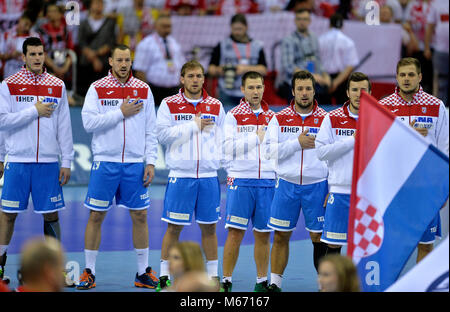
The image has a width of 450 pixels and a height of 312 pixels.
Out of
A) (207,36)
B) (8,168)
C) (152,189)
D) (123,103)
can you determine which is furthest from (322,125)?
(207,36)

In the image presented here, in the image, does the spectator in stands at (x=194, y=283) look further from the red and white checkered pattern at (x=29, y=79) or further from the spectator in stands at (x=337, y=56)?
the spectator in stands at (x=337, y=56)

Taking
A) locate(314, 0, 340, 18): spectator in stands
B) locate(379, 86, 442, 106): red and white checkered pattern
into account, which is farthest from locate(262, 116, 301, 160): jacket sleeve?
locate(314, 0, 340, 18): spectator in stands

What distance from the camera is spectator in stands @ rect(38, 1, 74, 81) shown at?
1603 cm

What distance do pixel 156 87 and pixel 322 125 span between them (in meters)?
8.43

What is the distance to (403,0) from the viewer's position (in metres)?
20.0

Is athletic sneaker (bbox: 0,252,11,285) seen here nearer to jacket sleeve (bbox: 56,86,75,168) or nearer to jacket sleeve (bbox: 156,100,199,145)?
jacket sleeve (bbox: 56,86,75,168)

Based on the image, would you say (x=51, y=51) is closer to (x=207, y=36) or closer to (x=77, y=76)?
(x=77, y=76)

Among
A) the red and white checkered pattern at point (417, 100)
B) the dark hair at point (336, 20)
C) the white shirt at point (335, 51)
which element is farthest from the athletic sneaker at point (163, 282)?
the white shirt at point (335, 51)

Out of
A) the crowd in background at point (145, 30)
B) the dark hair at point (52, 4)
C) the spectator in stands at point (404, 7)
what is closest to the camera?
the crowd in background at point (145, 30)

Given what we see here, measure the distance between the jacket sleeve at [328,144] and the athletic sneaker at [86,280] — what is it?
9.25 ft

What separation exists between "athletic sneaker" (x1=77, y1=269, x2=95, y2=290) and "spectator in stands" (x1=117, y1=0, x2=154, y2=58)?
9828 millimetres

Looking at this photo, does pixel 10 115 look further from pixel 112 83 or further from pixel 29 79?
pixel 112 83

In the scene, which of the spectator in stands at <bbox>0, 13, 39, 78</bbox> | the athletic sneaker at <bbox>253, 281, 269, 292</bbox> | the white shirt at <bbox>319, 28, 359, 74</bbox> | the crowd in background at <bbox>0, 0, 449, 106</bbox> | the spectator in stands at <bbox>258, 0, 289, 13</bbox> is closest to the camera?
the athletic sneaker at <bbox>253, 281, 269, 292</bbox>

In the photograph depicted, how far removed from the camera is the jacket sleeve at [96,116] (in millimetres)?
9625
